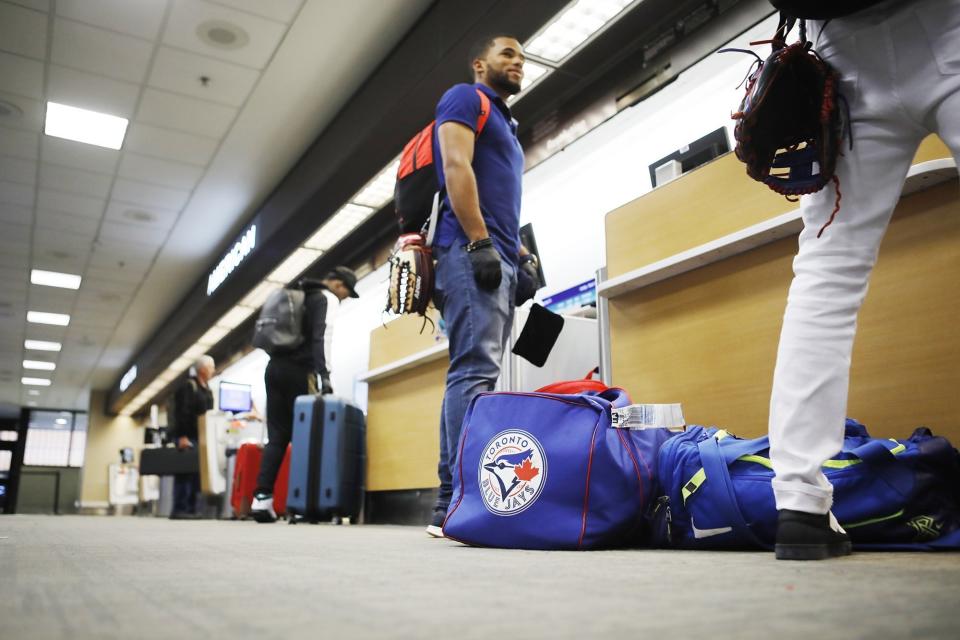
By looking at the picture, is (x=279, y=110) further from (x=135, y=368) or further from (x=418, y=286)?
(x=135, y=368)

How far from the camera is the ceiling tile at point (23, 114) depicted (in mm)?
4738

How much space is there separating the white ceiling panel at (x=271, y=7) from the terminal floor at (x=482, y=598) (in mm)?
3528

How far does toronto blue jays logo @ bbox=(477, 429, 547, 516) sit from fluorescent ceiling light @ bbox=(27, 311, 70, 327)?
33.5 ft

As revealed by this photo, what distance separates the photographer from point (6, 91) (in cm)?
465

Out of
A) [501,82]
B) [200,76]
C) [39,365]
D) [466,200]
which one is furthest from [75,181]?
[39,365]

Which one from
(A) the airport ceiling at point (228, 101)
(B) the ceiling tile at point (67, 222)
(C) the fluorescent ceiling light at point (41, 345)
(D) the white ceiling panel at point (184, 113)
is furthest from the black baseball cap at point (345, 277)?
(C) the fluorescent ceiling light at point (41, 345)

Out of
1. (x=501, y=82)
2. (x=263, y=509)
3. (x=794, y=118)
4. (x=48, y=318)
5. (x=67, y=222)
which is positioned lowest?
(x=263, y=509)

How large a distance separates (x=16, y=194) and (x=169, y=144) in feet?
6.30

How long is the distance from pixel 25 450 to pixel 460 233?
2242 centimetres

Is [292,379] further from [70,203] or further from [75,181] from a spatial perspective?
[70,203]

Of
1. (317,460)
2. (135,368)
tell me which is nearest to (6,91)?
(317,460)

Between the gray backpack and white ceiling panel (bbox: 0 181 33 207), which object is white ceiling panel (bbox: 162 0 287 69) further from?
white ceiling panel (bbox: 0 181 33 207)

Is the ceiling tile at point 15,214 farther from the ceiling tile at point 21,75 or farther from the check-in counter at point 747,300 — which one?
the check-in counter at point 747,300

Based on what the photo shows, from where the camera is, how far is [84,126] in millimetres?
Result: 5074
